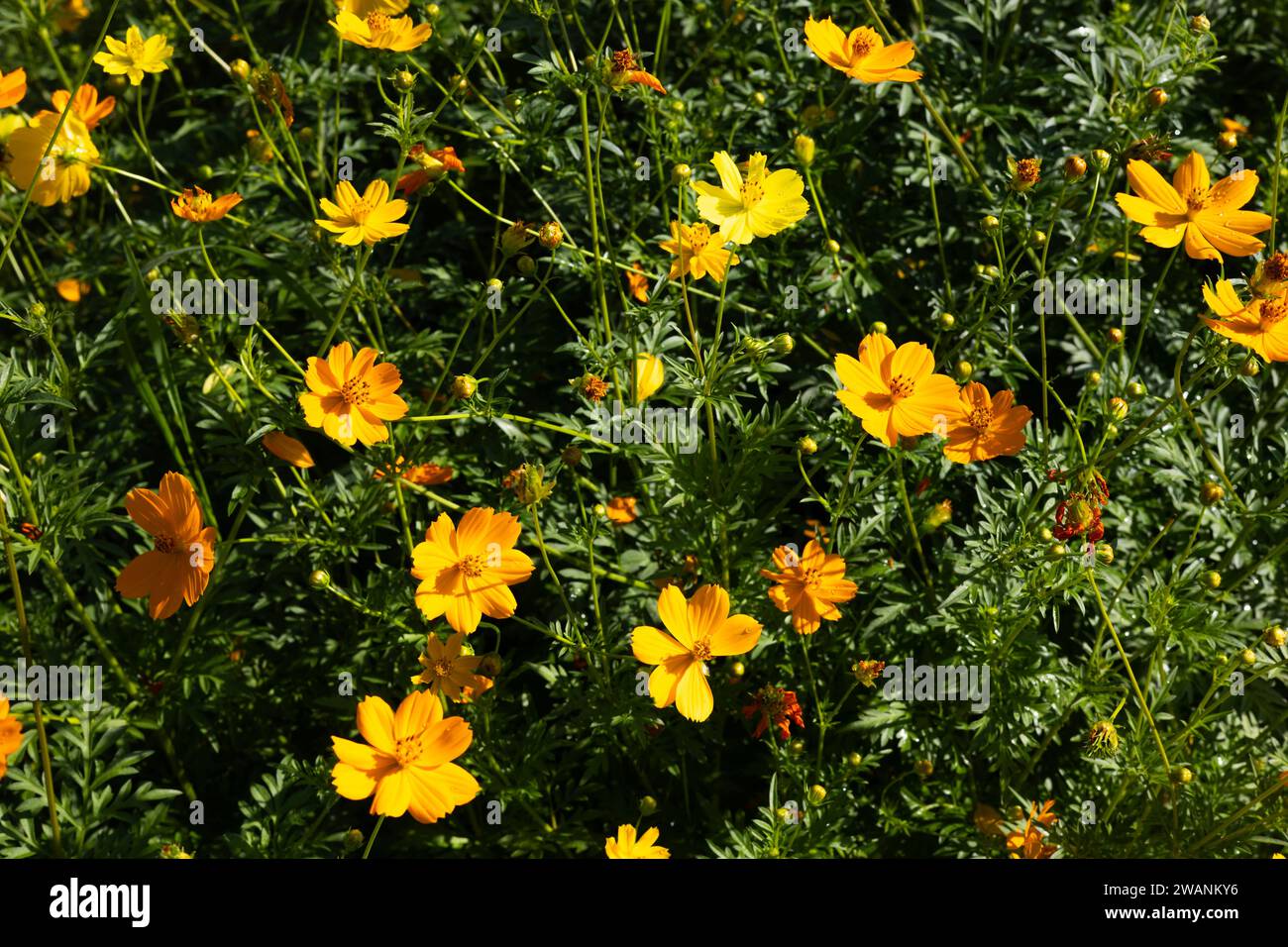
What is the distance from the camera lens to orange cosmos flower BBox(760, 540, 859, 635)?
184cm

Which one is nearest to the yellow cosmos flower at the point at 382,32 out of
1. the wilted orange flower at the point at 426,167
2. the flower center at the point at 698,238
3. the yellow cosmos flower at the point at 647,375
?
the wilted orange flower at the point at 426,167

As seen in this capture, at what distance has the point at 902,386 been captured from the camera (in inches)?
69.4

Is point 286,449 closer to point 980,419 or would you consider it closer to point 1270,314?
point 980,419

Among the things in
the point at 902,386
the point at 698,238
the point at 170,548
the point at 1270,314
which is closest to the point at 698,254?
the point at 698,238

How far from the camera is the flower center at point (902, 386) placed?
1.76 meters

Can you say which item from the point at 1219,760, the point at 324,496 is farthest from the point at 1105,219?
the point at 324,496

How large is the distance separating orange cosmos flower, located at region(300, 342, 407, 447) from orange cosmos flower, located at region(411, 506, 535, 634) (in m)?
0.20

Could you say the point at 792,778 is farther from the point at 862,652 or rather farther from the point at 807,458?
the point at 807,458

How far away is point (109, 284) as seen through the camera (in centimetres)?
283

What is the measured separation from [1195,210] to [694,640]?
3.66ft

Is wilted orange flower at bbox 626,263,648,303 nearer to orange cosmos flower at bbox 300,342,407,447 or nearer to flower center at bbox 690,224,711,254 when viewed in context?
flower center at bbox 690,224,711,254

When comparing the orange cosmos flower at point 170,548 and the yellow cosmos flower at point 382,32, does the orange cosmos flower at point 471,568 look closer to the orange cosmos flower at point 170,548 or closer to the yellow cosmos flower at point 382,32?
the orange cosmos flower at point 170,548

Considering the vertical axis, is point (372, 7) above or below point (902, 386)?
above
